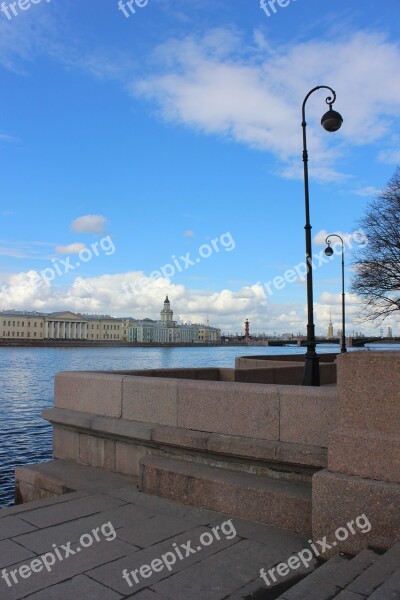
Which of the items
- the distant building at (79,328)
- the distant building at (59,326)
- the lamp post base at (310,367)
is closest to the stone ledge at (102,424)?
the lamp post base at (310,367)

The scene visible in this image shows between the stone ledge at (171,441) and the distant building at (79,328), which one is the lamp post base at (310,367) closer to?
the stone ledge at (171,441)

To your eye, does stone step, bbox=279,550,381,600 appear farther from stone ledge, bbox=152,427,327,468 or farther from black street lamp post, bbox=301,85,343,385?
black street lamp post, bbox=301,85,343,385

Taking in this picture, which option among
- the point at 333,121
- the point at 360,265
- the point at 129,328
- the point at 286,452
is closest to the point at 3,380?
the point at 360,265

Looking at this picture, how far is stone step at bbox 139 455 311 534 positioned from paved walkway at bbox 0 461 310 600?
0.29ft

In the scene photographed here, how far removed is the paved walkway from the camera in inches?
134

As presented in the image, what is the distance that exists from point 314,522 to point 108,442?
3075 millimetres

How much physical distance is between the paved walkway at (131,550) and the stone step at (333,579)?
310 millimetres

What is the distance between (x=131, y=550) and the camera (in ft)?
13.0

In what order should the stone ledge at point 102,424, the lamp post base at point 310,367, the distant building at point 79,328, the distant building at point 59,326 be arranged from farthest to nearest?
the distant building at point 79,328 → the distant building at point 59,326 → the lamp post base at point 310,367 → the stone ledge at point 102,424

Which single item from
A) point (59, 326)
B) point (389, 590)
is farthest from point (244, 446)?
point (59, 326)

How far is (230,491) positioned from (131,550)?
112 cm

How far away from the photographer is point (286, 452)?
181 inches

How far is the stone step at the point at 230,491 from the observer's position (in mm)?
4363

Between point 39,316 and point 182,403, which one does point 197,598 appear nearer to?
point 182,403
